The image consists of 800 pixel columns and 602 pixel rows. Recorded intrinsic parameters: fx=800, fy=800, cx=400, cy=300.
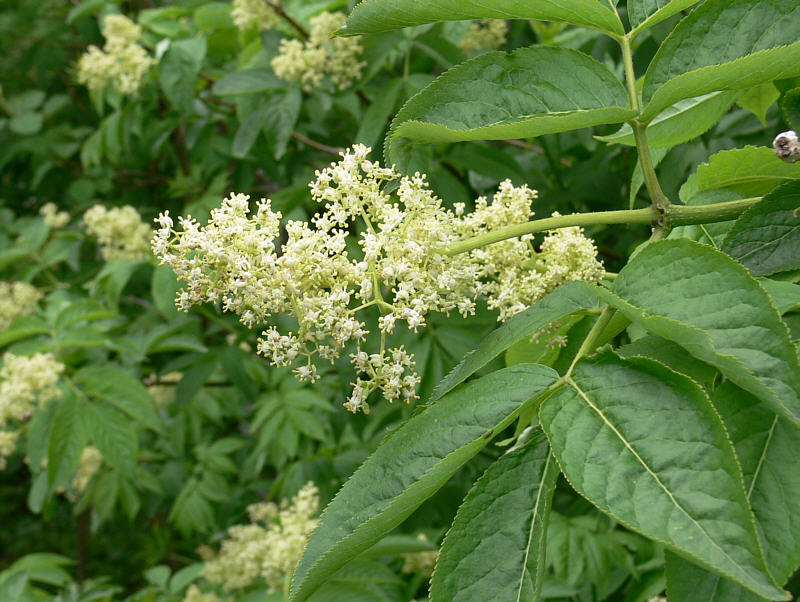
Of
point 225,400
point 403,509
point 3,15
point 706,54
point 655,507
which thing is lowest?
point 225,400

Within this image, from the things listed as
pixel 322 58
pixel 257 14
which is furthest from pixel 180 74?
pixel 322 58

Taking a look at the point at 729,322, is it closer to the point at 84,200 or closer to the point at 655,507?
the point at 655,507

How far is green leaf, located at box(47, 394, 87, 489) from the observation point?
2.90 meters

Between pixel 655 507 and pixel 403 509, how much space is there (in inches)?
11.8

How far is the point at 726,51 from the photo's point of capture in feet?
3.55

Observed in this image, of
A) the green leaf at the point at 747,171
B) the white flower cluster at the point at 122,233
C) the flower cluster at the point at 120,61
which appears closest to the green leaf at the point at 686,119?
the green leaf at the point at 747,171

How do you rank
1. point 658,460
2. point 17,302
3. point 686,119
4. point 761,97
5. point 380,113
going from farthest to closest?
point 17,302 → point 380,113 → point 761,97 → point 686,119 → point 658,460

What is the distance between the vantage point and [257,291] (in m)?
1.20

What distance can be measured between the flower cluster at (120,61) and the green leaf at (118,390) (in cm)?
130

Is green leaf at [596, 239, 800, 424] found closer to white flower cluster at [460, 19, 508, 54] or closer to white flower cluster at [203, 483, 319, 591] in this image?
white flower cluster at [203, 483, 319, 591]

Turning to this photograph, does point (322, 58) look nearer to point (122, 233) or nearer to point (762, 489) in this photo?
point (122, 233)

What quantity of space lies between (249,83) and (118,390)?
1307 millimetres

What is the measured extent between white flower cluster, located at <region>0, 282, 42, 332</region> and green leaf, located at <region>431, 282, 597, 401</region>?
11.3 ft

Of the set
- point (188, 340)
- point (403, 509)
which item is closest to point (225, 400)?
point (188, 340)
